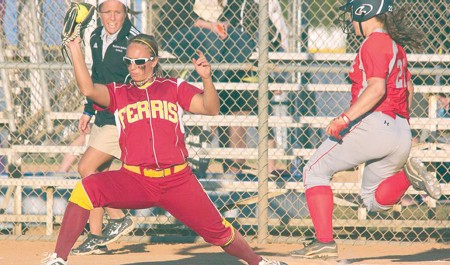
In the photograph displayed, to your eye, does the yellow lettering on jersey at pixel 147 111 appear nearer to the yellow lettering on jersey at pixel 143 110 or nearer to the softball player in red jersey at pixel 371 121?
the yellow lettering on jersey at pixel 143 110

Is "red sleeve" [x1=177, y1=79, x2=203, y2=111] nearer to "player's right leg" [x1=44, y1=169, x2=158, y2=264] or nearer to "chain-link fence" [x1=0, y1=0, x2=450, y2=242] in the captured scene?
"player's right leg" [x1=44, y1=169, x2=158, y2=264]

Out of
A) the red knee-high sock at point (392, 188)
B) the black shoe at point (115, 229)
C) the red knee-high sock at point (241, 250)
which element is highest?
the red knee-high sock at point (392, 188)

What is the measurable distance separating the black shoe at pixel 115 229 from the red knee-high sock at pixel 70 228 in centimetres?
219

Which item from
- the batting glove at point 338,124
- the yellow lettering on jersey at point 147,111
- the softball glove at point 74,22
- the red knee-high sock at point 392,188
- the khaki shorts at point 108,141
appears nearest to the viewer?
the softball glove at point 74,22

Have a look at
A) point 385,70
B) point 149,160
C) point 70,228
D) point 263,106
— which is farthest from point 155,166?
point 263,106

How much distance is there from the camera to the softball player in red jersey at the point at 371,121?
5969mm

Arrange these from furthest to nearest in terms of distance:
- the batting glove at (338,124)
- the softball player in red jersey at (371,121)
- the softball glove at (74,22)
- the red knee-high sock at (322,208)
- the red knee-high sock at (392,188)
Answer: the red knee-high sock at (392,188) → the red knee-high sock at (322,208) → the softball player in red jersey at (371,121) → the batting glove at (338,124) → the softball glove at (74,22)

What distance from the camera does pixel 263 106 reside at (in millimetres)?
8375

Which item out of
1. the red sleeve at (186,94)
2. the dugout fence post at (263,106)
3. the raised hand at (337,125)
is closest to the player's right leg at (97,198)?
the red sleeve at (186,94)

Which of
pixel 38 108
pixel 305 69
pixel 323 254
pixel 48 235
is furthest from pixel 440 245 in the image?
pixel 38 108

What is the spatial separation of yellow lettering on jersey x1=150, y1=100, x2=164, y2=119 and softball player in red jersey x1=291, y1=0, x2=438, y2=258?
3.56 feet

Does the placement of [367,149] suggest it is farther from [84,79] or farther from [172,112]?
[84,79]

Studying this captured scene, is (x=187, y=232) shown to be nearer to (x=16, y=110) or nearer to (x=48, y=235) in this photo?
(x=48, y=235)

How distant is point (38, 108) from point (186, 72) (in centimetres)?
173
